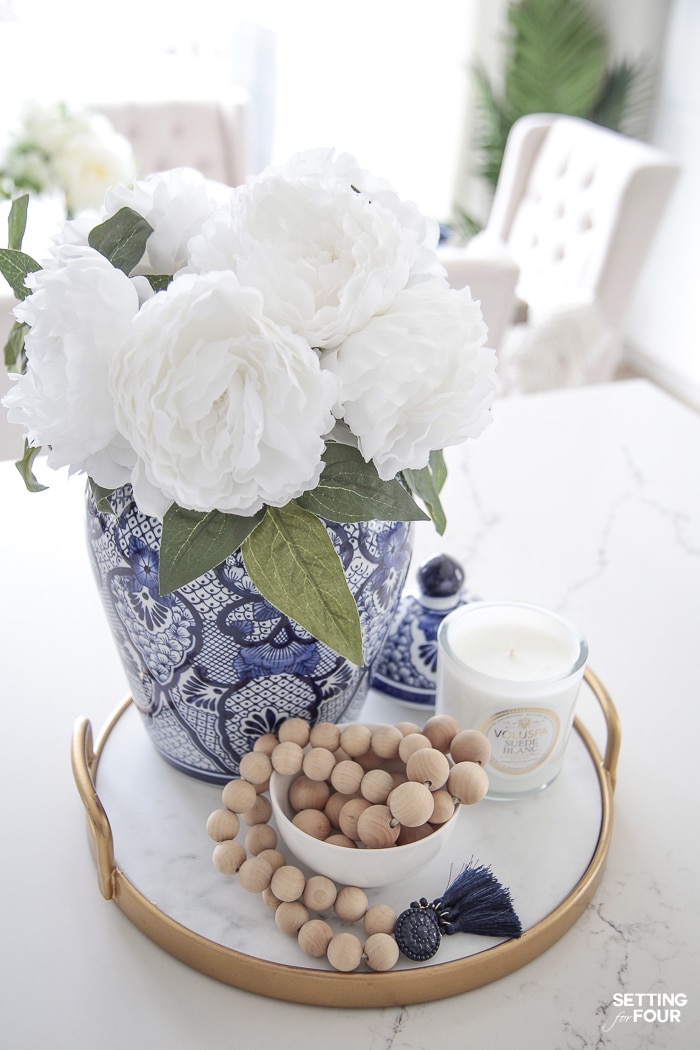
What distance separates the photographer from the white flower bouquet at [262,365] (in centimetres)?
36

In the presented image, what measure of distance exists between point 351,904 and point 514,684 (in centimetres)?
15

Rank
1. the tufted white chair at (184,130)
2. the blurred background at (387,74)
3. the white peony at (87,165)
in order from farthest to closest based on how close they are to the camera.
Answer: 1. the blurred background at (387,74)
2. the tufted white chair at (184,130)
3. the white peony at (87,165)

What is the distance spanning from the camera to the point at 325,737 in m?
0.50

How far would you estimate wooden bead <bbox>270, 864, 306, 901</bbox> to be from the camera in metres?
0.46

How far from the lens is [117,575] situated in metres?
0.47

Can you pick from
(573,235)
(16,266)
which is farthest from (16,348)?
(573,235)

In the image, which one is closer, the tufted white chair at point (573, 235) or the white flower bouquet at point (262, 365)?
the white flower bouquet at point (262, 365)

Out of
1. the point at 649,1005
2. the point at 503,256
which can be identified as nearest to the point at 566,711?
the point at 649,1005

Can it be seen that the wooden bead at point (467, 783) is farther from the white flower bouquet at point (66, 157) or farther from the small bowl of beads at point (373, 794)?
the white flower bouquet at point (66, 157)

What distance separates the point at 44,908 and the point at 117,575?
198mm

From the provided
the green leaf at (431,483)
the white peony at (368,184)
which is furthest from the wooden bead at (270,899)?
the white peony at (368,184)

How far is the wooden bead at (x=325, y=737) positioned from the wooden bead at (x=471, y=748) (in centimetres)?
7

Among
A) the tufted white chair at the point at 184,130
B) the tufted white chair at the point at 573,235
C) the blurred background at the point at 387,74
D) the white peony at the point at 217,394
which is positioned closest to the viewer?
the white peony at the point at 217,394

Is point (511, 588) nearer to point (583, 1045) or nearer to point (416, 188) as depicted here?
point (583, 1045)
